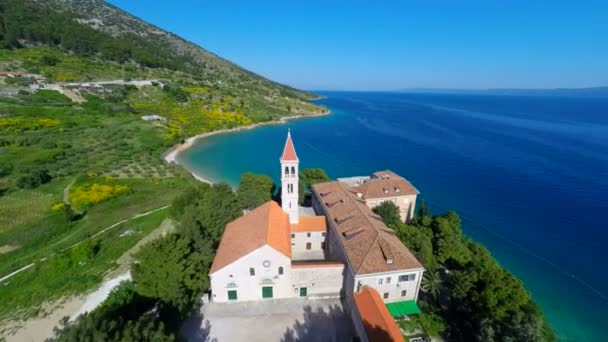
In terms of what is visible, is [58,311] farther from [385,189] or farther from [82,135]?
[82,135]

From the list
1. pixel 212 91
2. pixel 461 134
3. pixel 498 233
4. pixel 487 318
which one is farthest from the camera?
pixel 212 91

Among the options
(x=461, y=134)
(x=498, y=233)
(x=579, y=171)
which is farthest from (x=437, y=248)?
(x=461, y=134)

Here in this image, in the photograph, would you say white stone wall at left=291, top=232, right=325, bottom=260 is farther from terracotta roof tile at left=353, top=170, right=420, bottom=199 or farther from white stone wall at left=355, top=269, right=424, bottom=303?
terracotta roof tile at left=353, top=170, right=420, bottom=199

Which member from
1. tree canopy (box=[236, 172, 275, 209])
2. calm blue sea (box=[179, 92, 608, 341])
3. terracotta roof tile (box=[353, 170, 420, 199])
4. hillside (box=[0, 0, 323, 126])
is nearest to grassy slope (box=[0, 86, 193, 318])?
tree canopy (box=[236, 172, 275, 209])

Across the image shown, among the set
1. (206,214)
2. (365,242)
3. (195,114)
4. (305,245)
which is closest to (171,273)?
(206,214)

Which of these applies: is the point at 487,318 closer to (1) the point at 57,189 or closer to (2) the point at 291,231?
(2) the point at 291,231

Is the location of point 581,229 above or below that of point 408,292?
below

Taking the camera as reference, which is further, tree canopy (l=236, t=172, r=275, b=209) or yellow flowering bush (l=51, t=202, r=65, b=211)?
tree canopy (l=236, t=172, r=275, b=209)
